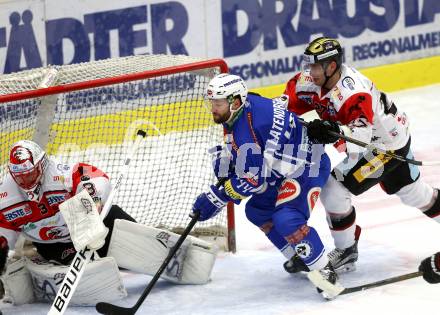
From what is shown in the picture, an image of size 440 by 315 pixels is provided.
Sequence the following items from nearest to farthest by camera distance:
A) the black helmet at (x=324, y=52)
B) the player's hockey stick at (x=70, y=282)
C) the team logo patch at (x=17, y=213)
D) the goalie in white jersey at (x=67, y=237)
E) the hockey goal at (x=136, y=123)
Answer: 1. the player's hockey stick at (x=70, y=282)
2. the goalie in white jersey at (x=67, y=237)
3. the team logo patch at (x=17, y=213)
4. the black helmet at (x=324, y=52)
5. the hockey goal at (x=136, y=123)

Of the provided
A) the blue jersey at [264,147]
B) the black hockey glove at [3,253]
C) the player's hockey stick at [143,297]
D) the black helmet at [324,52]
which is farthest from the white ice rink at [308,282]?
the black helmet at [324,52]

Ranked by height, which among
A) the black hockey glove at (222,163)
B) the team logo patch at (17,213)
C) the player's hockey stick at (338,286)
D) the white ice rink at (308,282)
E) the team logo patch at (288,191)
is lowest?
the white ice rink at (308,282)

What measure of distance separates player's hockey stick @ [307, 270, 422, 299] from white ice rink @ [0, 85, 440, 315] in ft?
0.10

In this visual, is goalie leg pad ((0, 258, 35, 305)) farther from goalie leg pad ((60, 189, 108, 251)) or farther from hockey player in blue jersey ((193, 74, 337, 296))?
hockey player in blue jersey ((193, 74, 337, 296))

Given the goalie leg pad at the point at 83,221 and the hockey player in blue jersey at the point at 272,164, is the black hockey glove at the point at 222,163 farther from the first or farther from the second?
the goalie leg pad at the point at 83,221

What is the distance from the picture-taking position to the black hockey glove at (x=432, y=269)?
507 centimetres

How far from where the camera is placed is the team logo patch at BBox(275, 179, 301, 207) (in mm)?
5215

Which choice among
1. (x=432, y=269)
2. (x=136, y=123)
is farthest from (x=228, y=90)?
(x=136, y=123)

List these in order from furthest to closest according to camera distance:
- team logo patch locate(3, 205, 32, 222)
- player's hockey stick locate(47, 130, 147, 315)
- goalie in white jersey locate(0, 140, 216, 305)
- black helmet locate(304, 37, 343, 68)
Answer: black helmet locate(304, 37, 343, 68) → team logo patch locate(3, 205, 32, 222) → goalie in white jersey locate(0, 140, 216, 305) → player's hockey stick locate(47, 130, 147, 315)

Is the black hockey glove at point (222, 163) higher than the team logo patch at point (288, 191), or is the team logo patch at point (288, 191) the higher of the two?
the black hockey glove at point (222, 163)

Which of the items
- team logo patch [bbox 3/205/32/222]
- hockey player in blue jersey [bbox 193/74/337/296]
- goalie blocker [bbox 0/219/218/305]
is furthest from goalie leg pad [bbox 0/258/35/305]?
hockey player in blue jersey [bbox 193/74/337/296]

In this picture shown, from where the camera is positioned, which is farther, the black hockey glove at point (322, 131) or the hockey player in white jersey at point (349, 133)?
the hockey player in white jersey at point (349, 133)

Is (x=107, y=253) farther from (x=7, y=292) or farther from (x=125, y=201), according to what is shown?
(x=125, y=201)

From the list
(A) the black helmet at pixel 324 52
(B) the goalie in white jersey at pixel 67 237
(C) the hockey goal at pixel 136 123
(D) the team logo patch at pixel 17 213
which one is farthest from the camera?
(C) the hockey goal at pixel 136 123
